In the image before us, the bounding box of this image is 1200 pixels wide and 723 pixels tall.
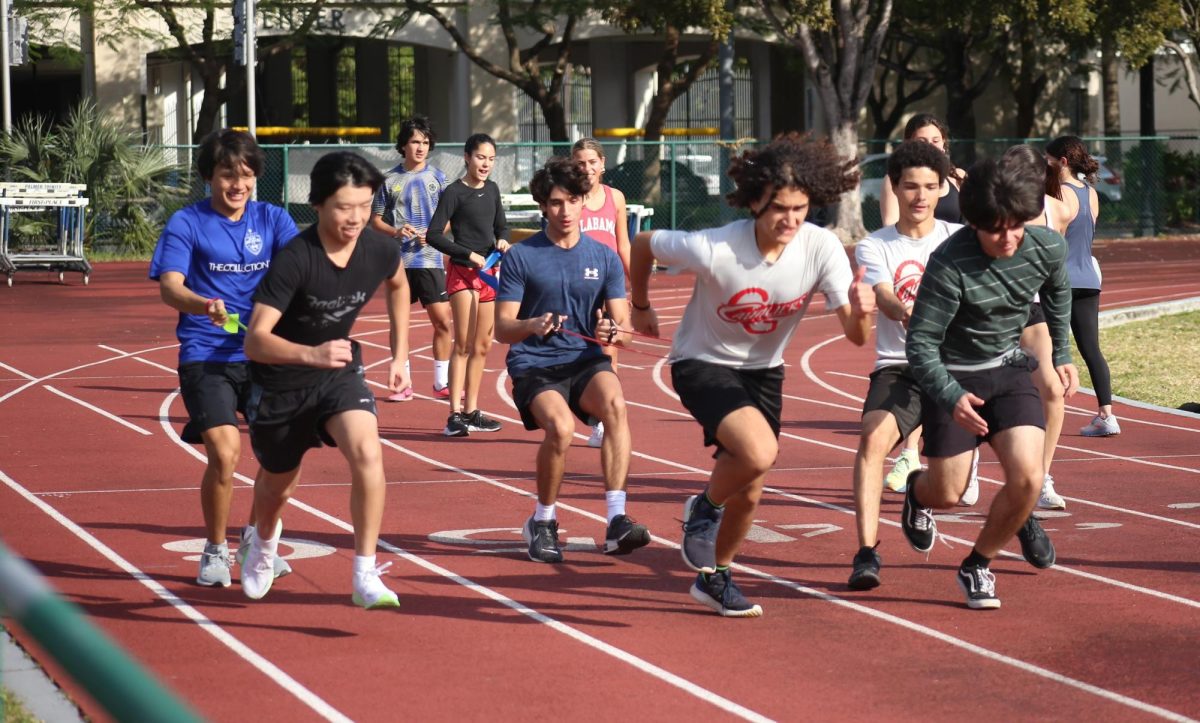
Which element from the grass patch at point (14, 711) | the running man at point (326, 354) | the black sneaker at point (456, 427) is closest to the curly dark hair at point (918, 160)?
the running man at point (326, 354)

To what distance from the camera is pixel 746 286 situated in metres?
6.50

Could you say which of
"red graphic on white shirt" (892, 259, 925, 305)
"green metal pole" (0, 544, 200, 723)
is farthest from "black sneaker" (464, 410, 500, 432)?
"green metal pole" (0, 544, 200, 723)

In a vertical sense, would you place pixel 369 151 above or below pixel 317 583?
above

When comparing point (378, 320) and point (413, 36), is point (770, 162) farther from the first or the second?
point (413, 36)

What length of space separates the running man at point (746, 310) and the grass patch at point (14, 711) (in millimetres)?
2615

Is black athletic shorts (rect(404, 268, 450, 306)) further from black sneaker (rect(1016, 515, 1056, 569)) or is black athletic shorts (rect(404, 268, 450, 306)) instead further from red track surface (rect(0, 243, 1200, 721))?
black sneaker (rect(1016, 515, 1056, 569))

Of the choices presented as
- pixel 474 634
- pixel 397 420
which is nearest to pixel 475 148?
pixel 397 420

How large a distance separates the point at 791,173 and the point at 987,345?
1.09 m

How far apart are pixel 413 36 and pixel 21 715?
37968 millimetres

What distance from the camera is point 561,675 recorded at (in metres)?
5.85

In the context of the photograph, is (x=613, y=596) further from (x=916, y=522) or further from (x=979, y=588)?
(x=979, y=588)

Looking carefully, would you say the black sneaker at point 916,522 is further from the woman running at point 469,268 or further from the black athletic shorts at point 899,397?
the woman running at point 469,268

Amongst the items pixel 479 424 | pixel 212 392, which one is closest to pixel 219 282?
pixel 212 392

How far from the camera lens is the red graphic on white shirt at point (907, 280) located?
24.6 ft
